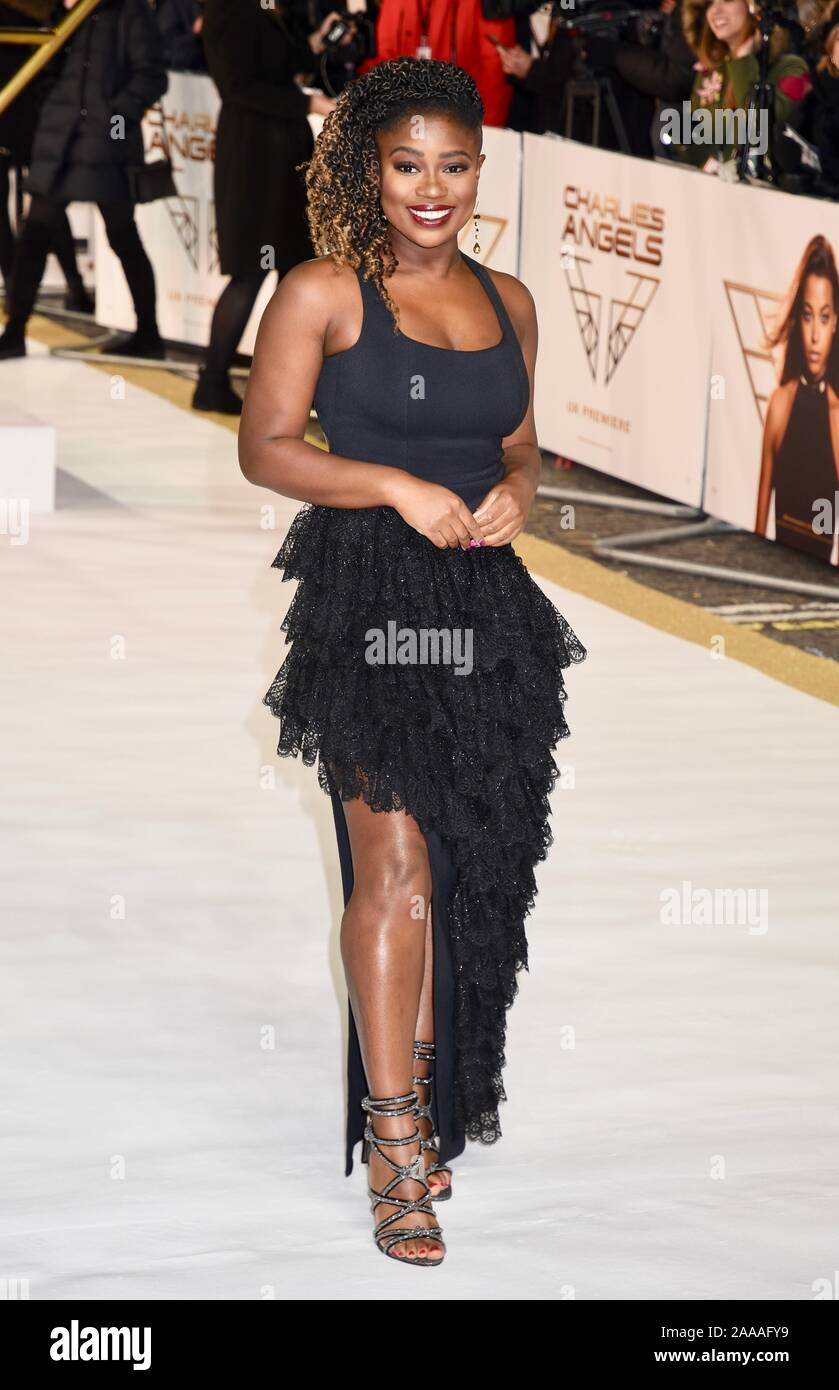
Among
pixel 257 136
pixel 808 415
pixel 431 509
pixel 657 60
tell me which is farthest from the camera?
pixel 257 136

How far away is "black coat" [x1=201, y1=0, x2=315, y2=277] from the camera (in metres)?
9.20

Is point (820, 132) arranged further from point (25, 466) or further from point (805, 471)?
point (25, 466)

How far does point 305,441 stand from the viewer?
307 centimetres

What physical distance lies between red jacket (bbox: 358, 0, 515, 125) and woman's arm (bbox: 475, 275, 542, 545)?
254 inches

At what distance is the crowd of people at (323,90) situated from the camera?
8172 mm

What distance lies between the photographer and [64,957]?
13.7 feet

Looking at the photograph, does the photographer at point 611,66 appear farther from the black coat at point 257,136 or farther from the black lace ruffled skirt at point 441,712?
the black lace ruffled skirt at point 441,712

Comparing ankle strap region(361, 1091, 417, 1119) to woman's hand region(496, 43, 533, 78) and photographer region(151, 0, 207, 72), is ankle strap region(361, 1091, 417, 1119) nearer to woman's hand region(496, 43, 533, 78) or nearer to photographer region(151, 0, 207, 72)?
woman's hand region(496, 43, 533, 78)

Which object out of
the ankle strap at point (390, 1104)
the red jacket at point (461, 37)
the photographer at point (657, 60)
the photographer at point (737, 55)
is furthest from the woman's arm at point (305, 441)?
the red jacket at point (461, 37)

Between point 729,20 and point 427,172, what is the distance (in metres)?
5.54

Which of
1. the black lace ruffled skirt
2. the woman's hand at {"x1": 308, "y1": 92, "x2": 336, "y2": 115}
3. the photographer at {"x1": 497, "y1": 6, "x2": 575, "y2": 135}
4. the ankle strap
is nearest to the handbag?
the woman's hand at {"x1": 308, "y1": 92, "x2": 336, "y2": 115}

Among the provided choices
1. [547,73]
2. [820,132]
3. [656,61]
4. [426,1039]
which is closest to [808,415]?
[820,132]
